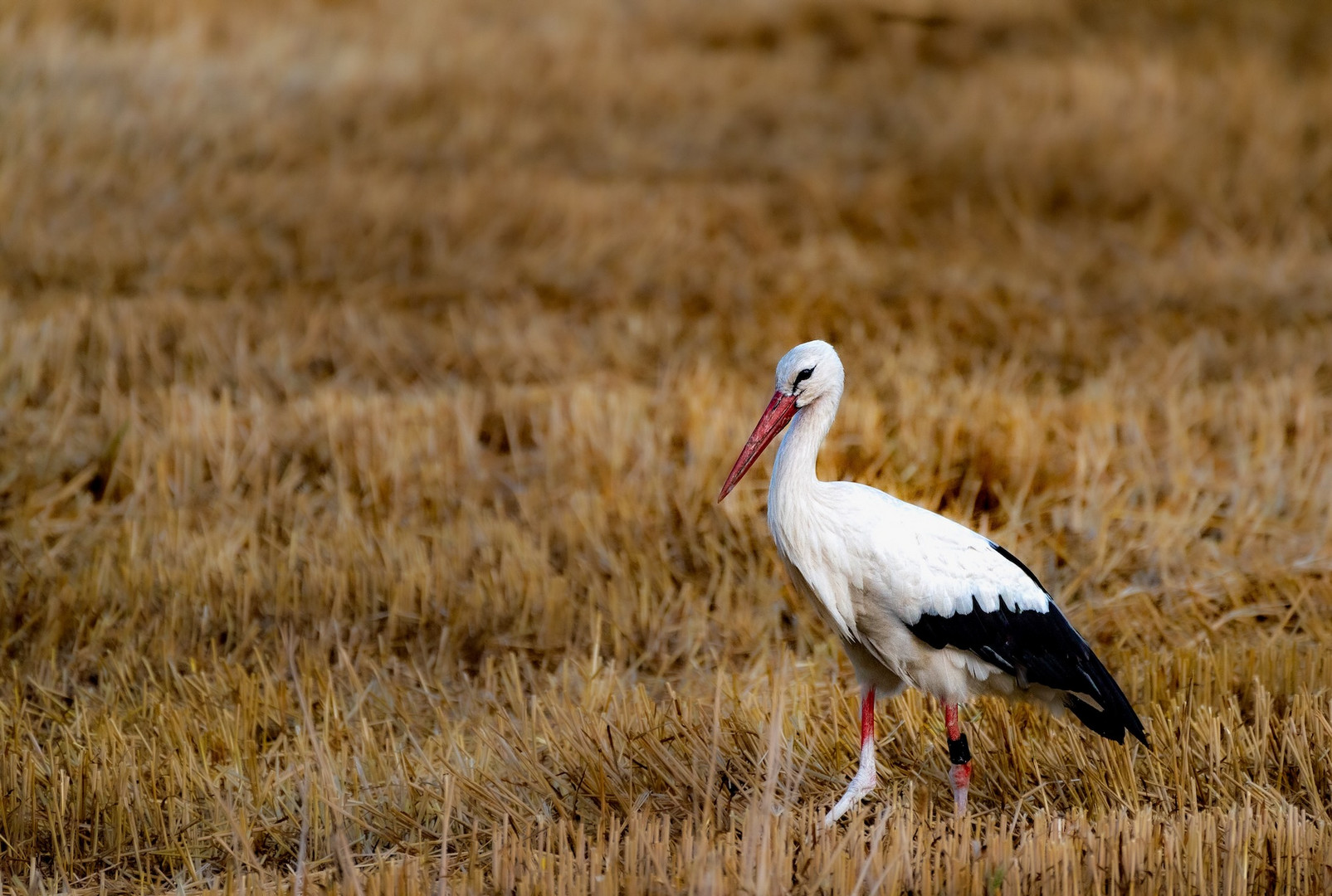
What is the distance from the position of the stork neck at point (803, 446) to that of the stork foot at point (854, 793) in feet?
2.30

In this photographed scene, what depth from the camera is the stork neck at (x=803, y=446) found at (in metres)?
3.20

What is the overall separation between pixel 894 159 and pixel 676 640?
8.45m

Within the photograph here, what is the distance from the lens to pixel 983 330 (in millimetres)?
8203

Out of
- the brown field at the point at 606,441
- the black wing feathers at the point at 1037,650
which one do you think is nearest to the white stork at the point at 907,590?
the black wing feathers at the point at 1037,650

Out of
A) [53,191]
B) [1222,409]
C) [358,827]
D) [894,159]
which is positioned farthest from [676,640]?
[894,159]

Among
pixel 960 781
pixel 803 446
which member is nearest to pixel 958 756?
pixel 960 781

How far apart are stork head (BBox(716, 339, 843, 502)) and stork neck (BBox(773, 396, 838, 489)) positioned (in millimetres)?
21

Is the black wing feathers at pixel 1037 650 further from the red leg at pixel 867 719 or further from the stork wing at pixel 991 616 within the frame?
the red leg at pixel 867 719

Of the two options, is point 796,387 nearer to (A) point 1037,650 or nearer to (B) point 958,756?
(A) point 1037,650

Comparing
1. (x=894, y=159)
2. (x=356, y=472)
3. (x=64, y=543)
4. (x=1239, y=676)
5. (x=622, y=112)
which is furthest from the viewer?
(x=622, y=112)

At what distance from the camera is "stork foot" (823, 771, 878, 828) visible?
3096 millimetres

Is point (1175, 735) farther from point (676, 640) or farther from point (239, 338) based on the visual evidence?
point (239, 338)

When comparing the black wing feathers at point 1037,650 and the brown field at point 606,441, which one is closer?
the black wing feathers at point 1037,650

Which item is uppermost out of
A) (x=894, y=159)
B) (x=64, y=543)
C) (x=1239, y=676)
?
(x=894, y=159)
